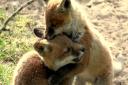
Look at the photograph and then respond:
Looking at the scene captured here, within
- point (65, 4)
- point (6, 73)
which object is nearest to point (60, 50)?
point (65, 4)

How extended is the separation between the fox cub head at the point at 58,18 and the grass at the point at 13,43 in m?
1.62

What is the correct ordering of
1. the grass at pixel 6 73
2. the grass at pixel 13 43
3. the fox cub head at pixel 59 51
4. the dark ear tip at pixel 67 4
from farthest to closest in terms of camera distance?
the grass at pixel 13 43
the grass at pixel 6 73
the dark ear tip at pixel 67 4
the fox cub head at pixel 59 51

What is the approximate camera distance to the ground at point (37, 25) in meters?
9.04

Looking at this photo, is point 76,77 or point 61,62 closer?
point 61,62

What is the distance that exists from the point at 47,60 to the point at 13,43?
2338mm

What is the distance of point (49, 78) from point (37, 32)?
2.42ft

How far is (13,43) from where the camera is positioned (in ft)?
31.8

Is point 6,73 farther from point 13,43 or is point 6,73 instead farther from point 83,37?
point 83,37

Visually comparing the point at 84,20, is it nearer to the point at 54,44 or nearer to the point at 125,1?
the point at 54,44

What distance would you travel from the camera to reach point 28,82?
747cm

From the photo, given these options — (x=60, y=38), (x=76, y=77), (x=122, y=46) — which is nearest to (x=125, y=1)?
(x=122, y=46)

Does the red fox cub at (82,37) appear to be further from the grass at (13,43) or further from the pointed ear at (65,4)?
the grass at (13,43)

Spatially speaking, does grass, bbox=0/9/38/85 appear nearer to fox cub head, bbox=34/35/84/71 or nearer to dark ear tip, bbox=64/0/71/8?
fox cub head, bbox=34/35/84/71

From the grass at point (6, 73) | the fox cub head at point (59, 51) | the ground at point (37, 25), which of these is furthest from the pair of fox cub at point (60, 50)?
the ground at point (37, 25)
